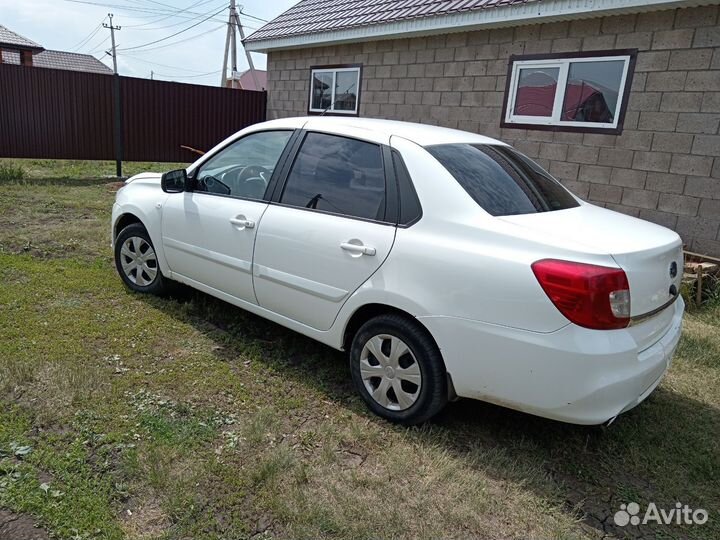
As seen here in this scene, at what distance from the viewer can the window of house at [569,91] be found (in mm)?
6473

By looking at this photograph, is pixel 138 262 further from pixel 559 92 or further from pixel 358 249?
pixel 559 92

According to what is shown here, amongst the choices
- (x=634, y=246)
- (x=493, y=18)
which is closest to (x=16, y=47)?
(x=493, y=18)

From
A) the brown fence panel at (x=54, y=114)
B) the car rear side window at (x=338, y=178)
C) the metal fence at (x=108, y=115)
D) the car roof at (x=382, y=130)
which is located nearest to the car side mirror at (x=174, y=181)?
the car roof at (x=382, y=130)

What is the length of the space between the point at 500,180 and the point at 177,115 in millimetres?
11178

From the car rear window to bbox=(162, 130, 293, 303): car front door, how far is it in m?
1.24

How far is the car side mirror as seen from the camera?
4.20 m

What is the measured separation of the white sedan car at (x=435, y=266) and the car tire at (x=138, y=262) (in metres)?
0.62

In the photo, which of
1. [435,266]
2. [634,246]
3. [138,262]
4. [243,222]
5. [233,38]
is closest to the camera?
[634,246]

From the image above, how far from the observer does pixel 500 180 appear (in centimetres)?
314

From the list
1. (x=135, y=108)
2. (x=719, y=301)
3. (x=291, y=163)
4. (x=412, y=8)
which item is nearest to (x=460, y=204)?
(x=291, y=163)


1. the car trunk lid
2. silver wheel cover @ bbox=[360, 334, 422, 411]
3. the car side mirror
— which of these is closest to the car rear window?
the car trunk lid

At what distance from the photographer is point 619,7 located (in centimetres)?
597

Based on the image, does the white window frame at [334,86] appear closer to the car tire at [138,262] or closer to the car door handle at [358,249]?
the car tire at [138,262]

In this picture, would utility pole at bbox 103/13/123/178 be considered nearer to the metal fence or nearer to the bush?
the metal fence
